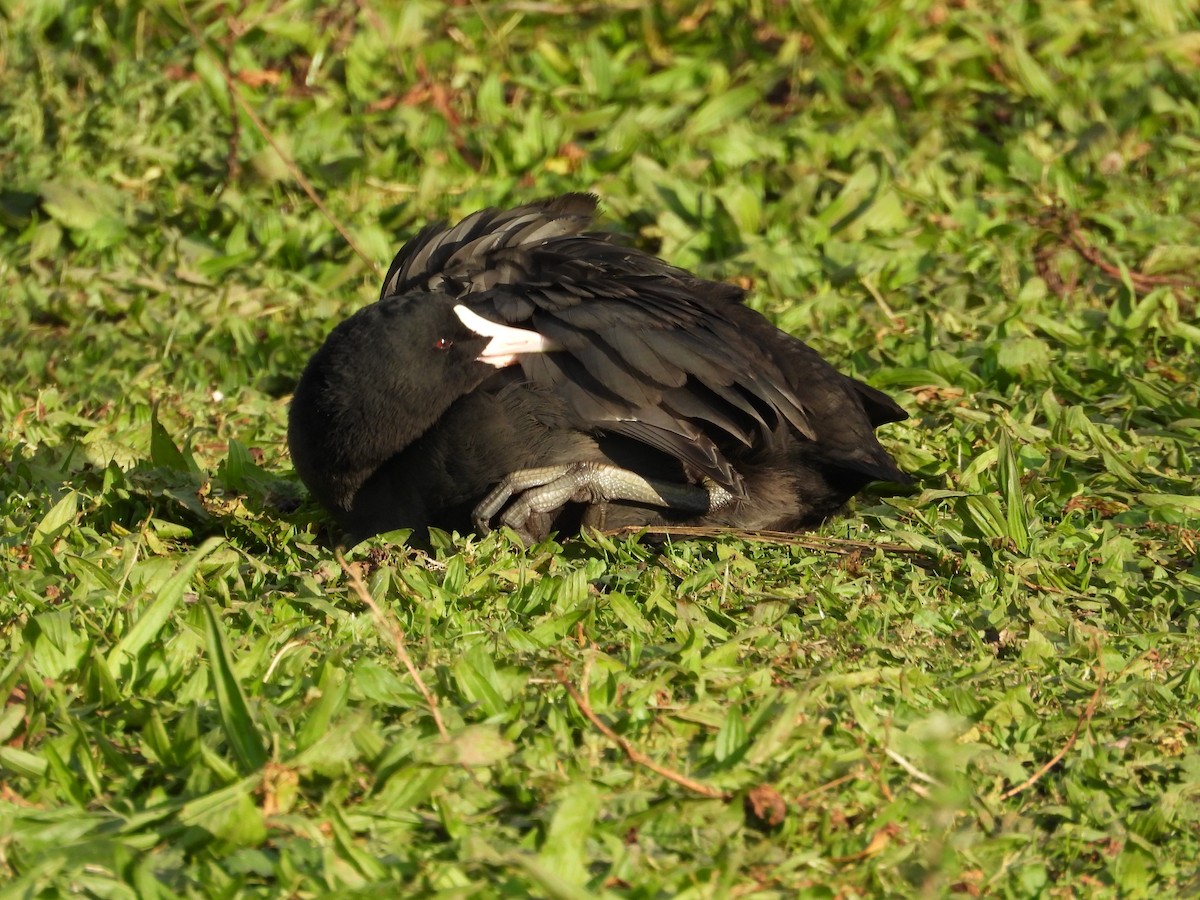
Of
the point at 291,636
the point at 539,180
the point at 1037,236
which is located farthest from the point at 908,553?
the point at 539,180

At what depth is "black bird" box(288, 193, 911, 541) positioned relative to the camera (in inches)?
183

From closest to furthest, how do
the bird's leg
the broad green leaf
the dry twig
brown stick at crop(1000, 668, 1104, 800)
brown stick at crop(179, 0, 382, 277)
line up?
the broad green leaf
brown stick at crop(1000, 668, 1104, 800)
the dry twig
the bird's leg
brown stick at crop(179, 0, 382, 277)

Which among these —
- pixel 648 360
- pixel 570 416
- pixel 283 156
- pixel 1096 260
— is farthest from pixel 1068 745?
pixel 283 156

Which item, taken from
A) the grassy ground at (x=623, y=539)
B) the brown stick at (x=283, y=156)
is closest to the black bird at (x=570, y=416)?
the grassy ground at (x=623, y=539)

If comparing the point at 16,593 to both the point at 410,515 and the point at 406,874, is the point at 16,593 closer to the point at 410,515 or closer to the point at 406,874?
the point at 410,515

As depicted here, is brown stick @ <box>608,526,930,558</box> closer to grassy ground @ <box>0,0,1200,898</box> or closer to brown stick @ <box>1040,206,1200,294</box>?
grassy ground @ <box>0,0,1200,898</box>

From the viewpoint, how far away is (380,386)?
15.6 ft

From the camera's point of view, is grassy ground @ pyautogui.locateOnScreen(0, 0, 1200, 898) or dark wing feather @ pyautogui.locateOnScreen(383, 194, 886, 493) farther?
dark wing feather @ pyautogui.locateOnScreen(383, 194, 886, 493)

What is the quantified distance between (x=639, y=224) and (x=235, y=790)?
475 cm

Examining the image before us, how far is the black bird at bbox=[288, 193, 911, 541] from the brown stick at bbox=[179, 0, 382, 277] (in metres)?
2.03

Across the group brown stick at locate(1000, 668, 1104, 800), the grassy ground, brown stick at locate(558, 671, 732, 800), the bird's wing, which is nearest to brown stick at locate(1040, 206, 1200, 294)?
the grassy ground

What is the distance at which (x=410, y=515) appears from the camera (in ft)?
15.9

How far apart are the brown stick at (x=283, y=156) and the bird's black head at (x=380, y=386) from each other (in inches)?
75.4

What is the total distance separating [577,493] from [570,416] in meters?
0.26
